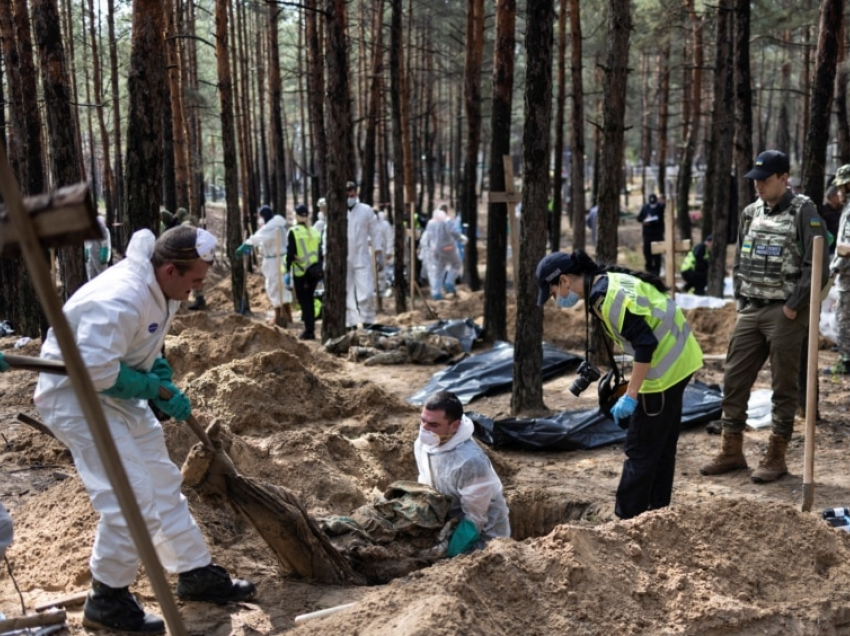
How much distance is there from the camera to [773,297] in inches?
253

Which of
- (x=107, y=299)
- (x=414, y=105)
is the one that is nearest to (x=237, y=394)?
(x=107, y=299)

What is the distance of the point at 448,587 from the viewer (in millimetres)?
3678

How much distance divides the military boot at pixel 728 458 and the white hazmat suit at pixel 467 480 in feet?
7.79

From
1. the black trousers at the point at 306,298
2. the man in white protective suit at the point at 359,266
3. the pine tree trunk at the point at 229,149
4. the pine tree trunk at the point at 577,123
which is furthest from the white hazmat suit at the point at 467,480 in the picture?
the pine tree trunk at the point at 577,123

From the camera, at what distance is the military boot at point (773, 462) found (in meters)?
6.73

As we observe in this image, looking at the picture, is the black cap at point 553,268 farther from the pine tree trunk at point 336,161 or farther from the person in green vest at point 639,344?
the pine tree trunk at point 336,161

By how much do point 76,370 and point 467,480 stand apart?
3.09 m

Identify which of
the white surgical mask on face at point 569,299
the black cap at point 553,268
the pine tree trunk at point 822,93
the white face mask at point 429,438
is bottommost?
the white face mask at point 429,438

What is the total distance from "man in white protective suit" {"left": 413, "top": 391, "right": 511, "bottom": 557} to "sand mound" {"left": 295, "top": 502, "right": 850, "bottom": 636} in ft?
2.94

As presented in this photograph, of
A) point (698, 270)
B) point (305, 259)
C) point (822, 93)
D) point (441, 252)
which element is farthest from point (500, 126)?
point (698, 270)

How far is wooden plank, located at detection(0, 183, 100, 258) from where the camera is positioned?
239 centimetres

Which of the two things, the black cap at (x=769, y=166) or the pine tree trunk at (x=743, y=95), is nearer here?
the black cap at (x=769, y=166)

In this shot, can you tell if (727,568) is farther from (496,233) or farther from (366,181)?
(366,181)

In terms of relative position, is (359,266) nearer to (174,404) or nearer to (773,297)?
(773,297)
